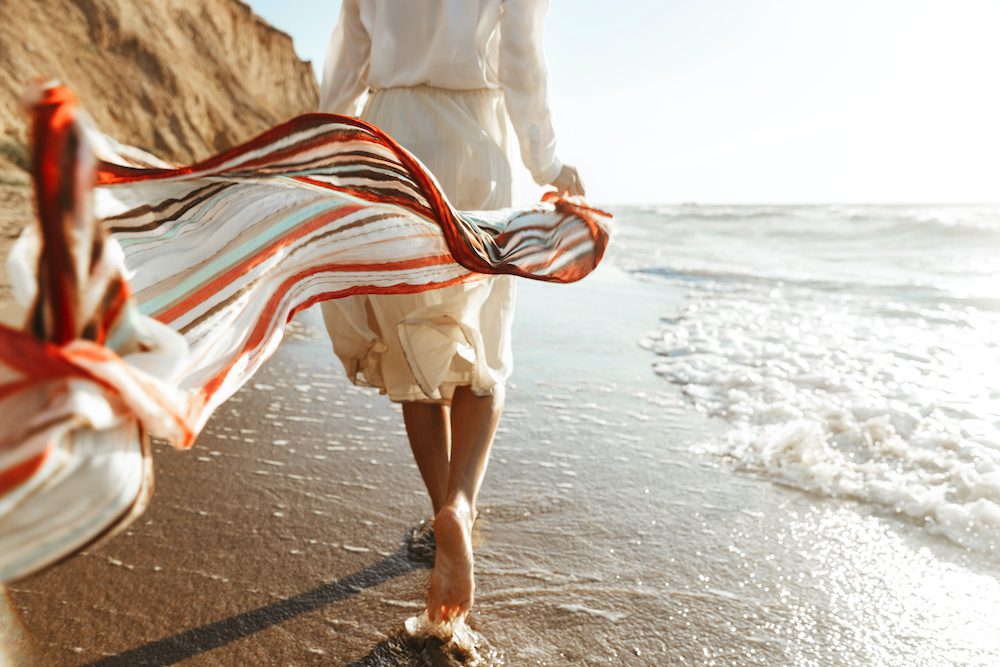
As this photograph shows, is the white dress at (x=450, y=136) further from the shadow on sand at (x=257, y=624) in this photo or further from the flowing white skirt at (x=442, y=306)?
the shadow on sand at (x=257, y=624)

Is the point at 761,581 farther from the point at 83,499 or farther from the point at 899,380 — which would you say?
the point at 899,380

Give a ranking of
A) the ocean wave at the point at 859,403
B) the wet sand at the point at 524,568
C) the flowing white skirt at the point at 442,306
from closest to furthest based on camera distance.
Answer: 1. the wet sand at the point at 524,568
2. the flowing white skirt at the point at 442,306
3. the ocean wave at the point at 859,403

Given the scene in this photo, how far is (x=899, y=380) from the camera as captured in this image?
13.7 ft

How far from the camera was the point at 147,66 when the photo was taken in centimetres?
2002

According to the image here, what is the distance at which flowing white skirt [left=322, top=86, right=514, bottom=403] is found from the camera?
191cm

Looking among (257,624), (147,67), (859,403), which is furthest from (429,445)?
(147,67)

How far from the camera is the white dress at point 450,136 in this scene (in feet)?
6.37

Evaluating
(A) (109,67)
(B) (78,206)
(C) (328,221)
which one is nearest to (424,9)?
(C) (328,221)

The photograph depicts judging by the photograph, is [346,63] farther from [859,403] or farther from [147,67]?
[147,67]

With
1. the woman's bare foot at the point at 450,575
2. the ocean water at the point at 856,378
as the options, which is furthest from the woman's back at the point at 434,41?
the ocean water at the point at 856,378

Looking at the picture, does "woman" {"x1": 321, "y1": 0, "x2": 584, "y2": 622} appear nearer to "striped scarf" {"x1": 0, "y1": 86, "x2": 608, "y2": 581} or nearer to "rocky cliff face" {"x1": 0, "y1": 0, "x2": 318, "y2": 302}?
"striped scarf" {"x1": 0, "y1": 86, "x2": 608, "y2": 581}

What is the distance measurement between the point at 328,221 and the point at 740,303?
21.5ft

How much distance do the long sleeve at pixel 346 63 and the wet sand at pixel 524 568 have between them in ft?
4.35

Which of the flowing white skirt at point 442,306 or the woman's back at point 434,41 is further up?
Result: the woman's back at point 434,41
